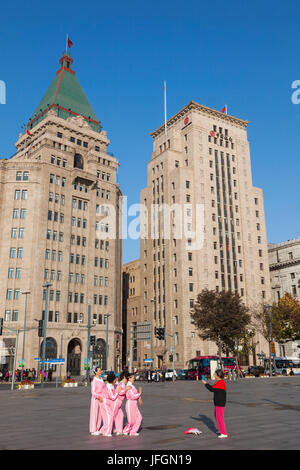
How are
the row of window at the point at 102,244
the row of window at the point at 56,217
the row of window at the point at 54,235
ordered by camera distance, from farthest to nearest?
the row of window at the point at 102,244 → the row of window at the point at 56,217 → the row of window at the point at 54,235

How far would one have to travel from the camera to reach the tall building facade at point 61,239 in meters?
65.1

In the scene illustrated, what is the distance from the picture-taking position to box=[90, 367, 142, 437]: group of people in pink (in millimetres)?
9883

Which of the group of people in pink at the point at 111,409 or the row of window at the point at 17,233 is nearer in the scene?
the group of people in pink at the point at 111,409

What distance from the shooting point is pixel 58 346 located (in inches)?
2557

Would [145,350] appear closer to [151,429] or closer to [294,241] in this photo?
[294,241]

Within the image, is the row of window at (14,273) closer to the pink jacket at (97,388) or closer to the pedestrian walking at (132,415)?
the pink jacket at (97,388)

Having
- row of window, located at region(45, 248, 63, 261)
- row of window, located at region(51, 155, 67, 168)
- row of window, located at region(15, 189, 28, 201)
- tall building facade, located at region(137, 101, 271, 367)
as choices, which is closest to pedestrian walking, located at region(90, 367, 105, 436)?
row of window, located at region(45, 248, 63, 261)

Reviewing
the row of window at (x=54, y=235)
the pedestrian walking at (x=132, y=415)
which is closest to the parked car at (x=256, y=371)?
the row of window at (x=54, y=235)

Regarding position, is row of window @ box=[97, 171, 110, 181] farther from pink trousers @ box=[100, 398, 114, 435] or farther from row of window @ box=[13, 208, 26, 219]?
pink trousers @ box=[100, 398, 114, 435]

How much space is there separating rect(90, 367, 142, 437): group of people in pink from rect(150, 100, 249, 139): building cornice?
8099cm

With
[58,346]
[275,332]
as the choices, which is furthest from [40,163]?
[275,332]

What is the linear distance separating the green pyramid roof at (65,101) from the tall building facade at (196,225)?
17403 mm

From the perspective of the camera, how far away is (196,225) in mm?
79500

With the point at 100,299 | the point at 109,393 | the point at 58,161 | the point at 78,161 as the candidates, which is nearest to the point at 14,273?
the point at 100,299
